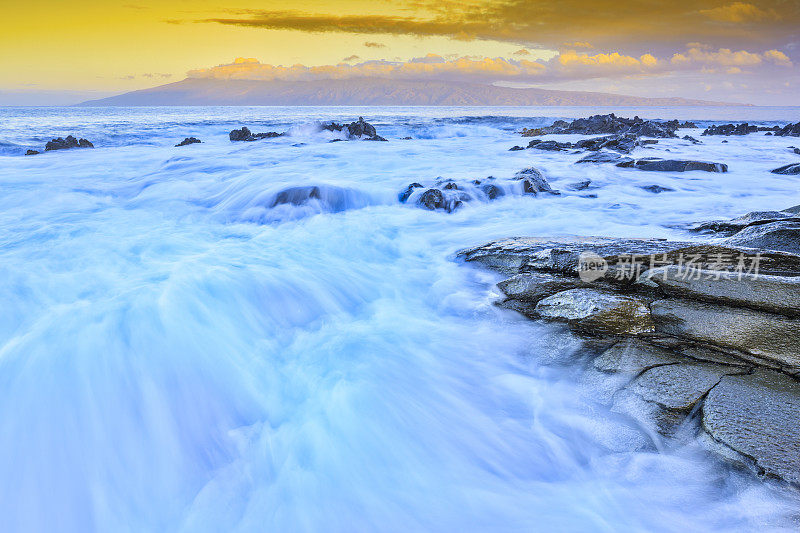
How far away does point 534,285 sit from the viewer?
4438mm

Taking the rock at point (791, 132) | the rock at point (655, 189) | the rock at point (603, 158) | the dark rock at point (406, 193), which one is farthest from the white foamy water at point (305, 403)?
the rock at point (791, 132)

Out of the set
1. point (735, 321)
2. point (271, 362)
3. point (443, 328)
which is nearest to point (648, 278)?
point (735, 321)

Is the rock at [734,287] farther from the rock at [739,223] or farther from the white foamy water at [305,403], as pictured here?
the rock at [739,223]

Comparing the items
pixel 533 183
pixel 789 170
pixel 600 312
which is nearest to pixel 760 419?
pixel 600 312

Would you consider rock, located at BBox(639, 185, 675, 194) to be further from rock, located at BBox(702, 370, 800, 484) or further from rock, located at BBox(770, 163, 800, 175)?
rock, located at BBox(702, 370, 800, 484)

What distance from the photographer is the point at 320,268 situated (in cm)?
573

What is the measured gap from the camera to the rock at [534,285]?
13.9ft

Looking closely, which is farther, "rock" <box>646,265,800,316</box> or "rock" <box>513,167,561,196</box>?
"rock" <box>513,167,561,196</box>

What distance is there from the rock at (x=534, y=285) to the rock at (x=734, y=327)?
85 centimetres

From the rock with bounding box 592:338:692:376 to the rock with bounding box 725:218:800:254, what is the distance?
2291 millimetres

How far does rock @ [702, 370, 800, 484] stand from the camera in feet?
7.57

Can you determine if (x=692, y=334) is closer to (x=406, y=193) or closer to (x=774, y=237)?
(x=774, y=237)

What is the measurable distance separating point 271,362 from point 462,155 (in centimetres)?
1631

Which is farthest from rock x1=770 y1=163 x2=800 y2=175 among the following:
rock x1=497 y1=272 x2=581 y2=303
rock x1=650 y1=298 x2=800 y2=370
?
rock x1=650 y1=298 x2=800 y2=370
